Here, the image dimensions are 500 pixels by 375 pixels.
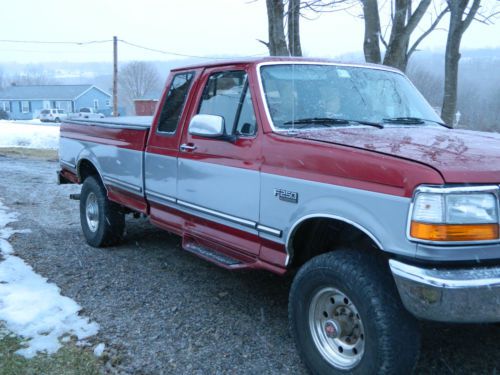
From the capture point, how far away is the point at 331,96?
13.3ft

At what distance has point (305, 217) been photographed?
3.24 metres

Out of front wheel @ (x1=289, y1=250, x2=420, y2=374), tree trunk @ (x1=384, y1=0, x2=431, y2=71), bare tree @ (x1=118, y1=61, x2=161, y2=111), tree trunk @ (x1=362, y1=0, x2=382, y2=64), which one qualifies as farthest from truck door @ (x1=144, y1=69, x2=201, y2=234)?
bare tree @ (x1=118, y1=61, x2=161, y2=111)

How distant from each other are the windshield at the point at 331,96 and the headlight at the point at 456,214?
141cm

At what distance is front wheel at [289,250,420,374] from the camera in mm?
2768

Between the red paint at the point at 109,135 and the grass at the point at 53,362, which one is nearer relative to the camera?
the grass at the point at 53,362

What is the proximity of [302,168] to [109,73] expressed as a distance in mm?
129067

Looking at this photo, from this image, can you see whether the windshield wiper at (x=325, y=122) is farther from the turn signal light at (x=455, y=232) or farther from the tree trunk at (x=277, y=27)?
the tree trunk at (x=277, y=27)

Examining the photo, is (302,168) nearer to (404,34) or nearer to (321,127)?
(321,127)

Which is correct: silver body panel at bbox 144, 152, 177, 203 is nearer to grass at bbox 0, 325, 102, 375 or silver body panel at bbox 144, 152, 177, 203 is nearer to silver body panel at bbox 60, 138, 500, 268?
silver body panel at bbox 60, 138, 500, 268

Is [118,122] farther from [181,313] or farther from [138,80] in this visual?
[138,80]

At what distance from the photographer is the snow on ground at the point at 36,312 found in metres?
3.86

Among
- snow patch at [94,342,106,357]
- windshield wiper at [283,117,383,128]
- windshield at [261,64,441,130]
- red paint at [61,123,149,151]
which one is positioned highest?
windshield at [261,64,441,130]

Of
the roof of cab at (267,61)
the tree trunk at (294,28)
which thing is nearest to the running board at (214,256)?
the roof of cab at (267,61)

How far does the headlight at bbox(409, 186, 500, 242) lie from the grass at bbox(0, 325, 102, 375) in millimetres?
2291
